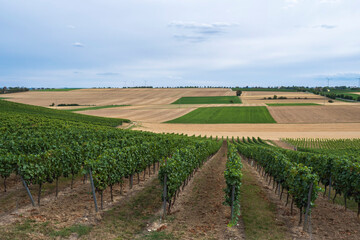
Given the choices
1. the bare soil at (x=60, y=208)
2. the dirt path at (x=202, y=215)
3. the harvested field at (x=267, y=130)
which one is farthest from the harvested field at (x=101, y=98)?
the bare soil at (x=60, y=208)

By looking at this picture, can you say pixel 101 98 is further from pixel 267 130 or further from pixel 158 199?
pixel 158 199

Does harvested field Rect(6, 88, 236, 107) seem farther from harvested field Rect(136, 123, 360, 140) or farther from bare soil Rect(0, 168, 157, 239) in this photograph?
bare soil Rect(0, 168, 157, 239)

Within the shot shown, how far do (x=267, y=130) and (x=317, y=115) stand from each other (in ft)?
102

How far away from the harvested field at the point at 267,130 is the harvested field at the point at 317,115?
19.3 feet

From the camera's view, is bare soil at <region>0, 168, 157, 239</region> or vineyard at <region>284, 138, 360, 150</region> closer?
bare soil at <region>0, 168, 157, 239</region>

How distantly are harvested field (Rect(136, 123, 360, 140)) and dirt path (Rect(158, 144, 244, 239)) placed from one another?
144ft

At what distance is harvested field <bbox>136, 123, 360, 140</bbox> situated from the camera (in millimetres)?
60031

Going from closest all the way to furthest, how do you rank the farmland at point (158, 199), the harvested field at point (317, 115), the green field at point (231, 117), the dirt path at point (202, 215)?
1. the dirt path at point (202, 215)
2. the farmland at point (158, 199)
3. the harvested field at point (317, 115)
4. the green field at point (231, 117)

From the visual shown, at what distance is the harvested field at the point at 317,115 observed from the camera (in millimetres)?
79000

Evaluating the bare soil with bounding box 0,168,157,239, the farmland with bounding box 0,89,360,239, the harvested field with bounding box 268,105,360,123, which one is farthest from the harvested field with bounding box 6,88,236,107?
the bare soil with bounding box 0,168,157,239

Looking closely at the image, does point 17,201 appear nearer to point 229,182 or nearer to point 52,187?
point 52,187

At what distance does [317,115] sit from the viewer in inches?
3401

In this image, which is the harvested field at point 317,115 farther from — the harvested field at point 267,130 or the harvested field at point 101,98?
the harvested field at point 101,98

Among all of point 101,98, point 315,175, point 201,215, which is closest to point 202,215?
point 201,215
